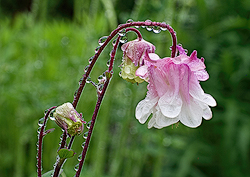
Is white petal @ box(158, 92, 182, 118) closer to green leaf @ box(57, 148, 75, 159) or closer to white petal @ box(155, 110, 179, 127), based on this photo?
white petal @ box(155, 110, 179, 127)

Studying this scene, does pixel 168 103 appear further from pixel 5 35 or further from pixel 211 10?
pixel 211 10

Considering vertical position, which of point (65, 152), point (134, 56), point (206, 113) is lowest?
point (65, 152)

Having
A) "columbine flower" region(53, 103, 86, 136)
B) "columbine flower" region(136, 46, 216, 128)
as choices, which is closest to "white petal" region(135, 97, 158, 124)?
"columbine flower" region(136, 46, 216, 128)

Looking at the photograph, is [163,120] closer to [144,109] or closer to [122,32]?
[144,109]

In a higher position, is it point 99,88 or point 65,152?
point 99,88

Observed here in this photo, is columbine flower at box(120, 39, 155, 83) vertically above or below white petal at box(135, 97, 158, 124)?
above

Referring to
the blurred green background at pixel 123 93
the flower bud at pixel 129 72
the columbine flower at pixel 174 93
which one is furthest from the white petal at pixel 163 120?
the blurred green background at pixel 123 93

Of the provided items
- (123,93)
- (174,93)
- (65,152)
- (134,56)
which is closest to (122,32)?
(134,56)
